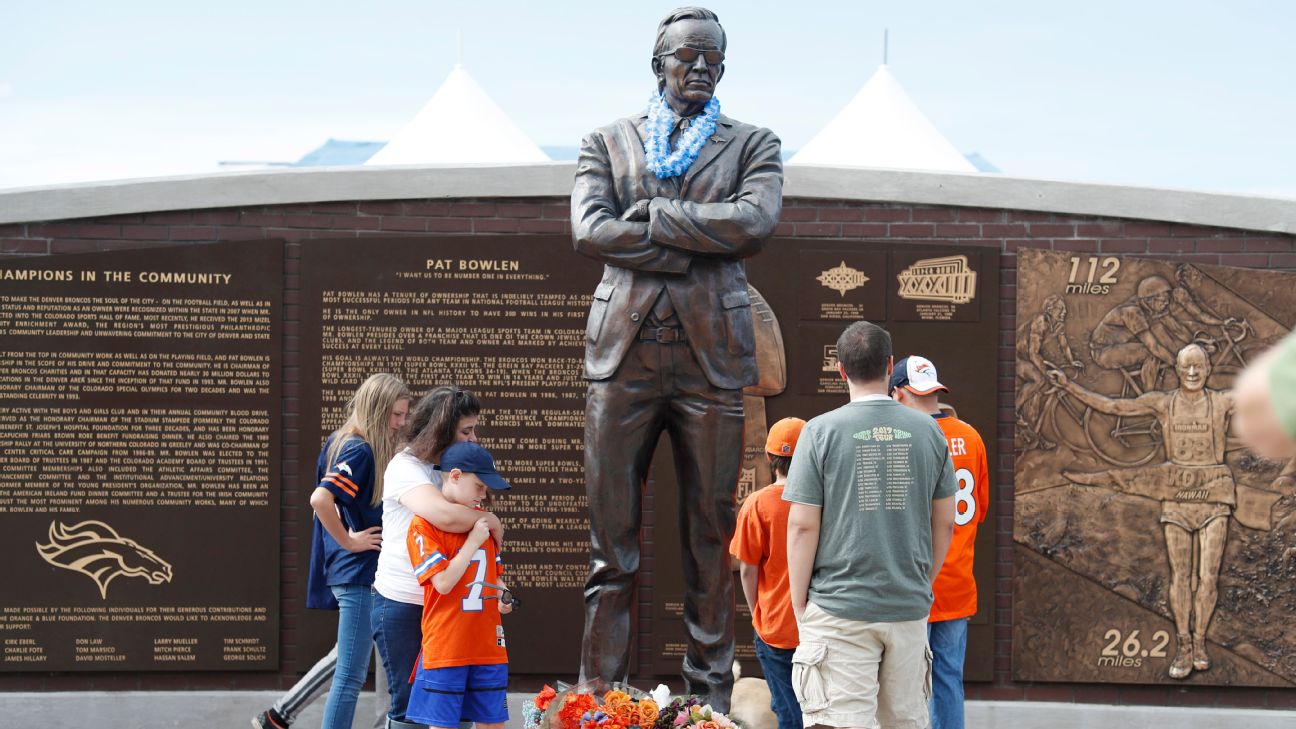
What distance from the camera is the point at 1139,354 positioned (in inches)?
277

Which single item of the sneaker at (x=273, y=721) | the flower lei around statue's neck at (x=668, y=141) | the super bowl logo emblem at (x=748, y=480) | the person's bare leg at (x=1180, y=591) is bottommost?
the sneaker at (x=273, y=721)

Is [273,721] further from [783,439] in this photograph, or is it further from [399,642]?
[783,439]

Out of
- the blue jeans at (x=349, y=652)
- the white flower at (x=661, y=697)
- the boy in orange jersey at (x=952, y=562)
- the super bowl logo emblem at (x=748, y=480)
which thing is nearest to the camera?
the white flower at (x=661, y=697)

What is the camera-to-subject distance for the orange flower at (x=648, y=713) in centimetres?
441

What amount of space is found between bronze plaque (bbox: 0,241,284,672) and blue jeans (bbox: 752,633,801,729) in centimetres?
310

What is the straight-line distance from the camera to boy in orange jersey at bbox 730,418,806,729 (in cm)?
482

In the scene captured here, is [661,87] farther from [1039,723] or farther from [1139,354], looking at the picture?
[1039,723]

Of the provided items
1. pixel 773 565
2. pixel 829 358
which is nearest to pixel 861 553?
pixel 773 565

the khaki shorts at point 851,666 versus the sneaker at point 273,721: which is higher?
the khaki shorts at point 851,666

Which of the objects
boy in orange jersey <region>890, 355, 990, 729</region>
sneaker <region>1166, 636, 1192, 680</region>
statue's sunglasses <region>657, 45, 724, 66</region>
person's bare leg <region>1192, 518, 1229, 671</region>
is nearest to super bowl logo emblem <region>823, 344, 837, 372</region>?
boy in orange jersey <region>890, 355, 990, 729</region>

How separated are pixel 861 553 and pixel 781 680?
3.71ft

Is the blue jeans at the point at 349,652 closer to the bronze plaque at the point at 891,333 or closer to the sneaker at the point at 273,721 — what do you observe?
the sneaker at the point at 273,721

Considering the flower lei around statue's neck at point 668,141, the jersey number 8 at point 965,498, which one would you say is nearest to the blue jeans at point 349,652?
the flower lei around statue's neck at point 668,141

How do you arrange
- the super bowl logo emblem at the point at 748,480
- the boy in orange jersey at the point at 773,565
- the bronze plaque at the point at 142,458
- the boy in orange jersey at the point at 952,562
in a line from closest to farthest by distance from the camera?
the boy in orange jersey at the point at 773,565 → the boy in orange jersey at the point at 952,562 → the bronze plaque at the point at 142,458 → the super bowl logo emblem at the point at 748,480
